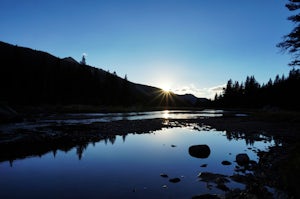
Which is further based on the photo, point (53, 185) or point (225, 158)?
point (225, 158)

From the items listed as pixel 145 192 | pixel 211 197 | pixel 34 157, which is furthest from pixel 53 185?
pixel 211 197

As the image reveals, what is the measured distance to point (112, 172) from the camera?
10438 millimetres

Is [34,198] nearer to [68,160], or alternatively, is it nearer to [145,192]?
[145,192]

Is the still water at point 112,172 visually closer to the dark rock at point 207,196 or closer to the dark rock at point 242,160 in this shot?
the dark rock at point 242,160

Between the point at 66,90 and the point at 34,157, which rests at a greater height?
the point at 66,90

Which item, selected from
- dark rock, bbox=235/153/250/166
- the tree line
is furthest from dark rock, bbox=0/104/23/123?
the tree line

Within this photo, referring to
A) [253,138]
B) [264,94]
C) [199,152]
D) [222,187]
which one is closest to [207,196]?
[222,187]

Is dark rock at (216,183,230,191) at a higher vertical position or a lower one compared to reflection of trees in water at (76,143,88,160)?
higher

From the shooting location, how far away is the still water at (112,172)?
313 inches

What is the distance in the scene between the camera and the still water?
794 centimetres

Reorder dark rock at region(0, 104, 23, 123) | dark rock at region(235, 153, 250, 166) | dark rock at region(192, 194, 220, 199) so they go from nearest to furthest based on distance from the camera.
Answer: dark rock at region(192, 194, 220, 199) < dark rock at region(235, 153, 250, 166) < dark rock at region(0, 104, 23, 123)

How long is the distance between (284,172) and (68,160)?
10.8 meters

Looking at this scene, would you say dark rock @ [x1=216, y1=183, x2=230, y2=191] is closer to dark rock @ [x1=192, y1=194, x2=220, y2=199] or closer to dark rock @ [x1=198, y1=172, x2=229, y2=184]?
dark rock @ [x1=198, y1=172, x2=229, y2=184]

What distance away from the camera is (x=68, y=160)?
12.3 m
